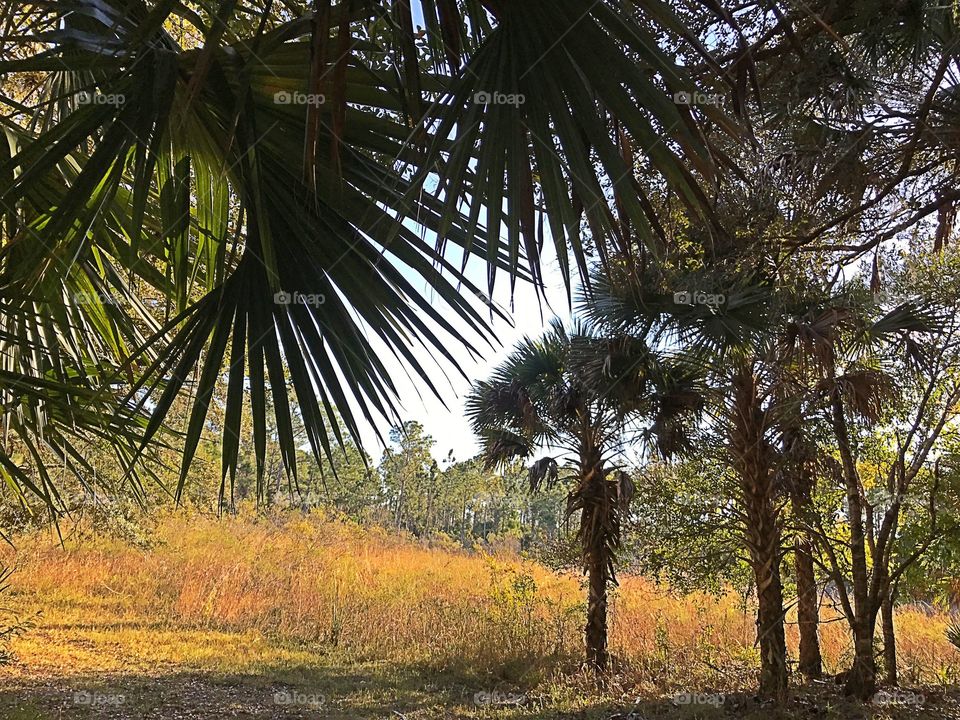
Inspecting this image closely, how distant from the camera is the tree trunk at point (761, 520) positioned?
4.02 m

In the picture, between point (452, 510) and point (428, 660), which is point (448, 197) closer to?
point (428, 660)

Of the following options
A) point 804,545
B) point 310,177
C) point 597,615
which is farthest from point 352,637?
point 310,177

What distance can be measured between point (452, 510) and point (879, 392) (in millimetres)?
13483

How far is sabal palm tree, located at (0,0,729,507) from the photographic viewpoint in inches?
38.8

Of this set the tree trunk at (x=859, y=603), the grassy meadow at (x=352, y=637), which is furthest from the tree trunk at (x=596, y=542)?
the tree trunk at (x=859, y=603)

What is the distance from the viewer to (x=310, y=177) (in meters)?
1.15

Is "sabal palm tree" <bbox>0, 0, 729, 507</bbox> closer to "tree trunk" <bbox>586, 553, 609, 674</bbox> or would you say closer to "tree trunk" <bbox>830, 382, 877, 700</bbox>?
"tree trunk" <bbox>830, 382, 877, 700</bbox>

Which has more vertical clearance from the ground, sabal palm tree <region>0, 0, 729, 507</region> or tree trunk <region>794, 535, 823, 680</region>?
sabal palm tree <region>0, 0, 729, 507</region>

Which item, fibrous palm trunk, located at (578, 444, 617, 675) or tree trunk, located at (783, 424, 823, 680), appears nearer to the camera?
tree trunk, located at (783, 424, 823, 680)

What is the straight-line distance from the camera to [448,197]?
38.1 inches

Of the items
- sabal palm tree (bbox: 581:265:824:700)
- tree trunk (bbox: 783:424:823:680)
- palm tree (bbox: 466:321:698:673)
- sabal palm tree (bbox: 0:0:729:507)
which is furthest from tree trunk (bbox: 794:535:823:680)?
sabal palm tree (bbox: 0:0:729:507)

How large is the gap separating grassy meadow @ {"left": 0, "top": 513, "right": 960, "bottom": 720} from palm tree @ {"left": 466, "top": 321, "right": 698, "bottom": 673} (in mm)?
842

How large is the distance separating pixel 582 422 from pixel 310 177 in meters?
4.94

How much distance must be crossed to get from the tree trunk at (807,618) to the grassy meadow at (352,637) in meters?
0.39
